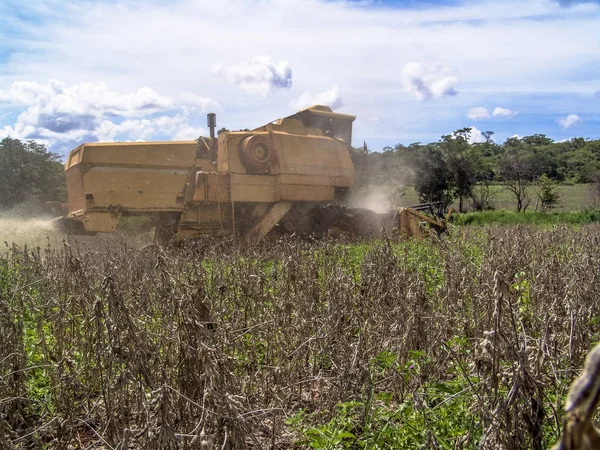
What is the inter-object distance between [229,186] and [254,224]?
3.74ft

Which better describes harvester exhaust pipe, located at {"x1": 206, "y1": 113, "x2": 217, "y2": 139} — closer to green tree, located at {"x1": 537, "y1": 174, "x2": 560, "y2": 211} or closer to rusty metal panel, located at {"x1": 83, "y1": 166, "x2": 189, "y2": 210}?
rusty metal panel, located at {"x1": 83, "y1": 166, "x2": 189, "y2": 210}

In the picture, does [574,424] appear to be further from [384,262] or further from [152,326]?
[384,262]

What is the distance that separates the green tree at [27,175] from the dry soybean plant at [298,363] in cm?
3073

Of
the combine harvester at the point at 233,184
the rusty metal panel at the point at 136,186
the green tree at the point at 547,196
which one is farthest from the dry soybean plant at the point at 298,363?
the green tree at the point at 547,196

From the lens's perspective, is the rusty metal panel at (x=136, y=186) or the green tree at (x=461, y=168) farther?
the green tree at (x=461, y=168)

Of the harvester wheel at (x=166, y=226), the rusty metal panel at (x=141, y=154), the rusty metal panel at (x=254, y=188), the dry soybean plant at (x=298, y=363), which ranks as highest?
the rusty metal panel at (x=141, y=154)

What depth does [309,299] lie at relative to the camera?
401 centimetres

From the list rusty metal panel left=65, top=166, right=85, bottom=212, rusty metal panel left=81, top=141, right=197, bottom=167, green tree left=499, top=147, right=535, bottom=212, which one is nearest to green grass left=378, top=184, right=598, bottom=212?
green tree left=499, top=147, right=535, bottom=212

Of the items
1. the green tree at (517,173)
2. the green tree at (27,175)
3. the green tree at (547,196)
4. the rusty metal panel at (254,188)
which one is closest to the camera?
the rusty metal panel at (254,188)

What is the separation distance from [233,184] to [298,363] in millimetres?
8788

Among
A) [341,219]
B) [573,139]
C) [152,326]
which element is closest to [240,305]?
[152,326]

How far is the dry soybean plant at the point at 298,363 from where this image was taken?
73.2 inches

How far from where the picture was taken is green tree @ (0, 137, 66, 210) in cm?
3197

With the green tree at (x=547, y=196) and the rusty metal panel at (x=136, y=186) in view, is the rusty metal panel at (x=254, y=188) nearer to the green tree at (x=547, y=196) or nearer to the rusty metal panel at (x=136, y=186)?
the rusty metal panel at (x=136, y=186)
